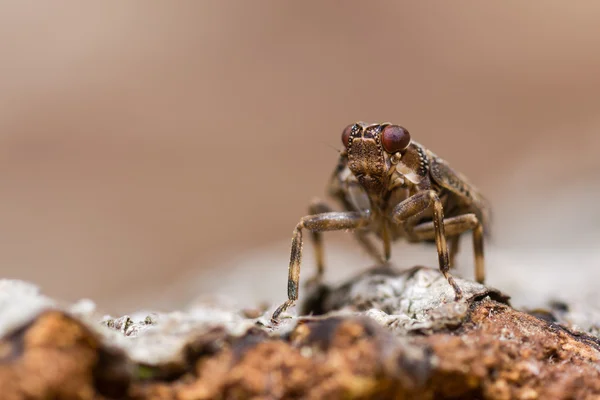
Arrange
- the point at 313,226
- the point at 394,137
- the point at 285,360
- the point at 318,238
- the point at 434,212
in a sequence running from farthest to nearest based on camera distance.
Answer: the point at 318,238 → the point at 313,226 → the point at 394,137 → the point at 434,212 → the point at 285,360

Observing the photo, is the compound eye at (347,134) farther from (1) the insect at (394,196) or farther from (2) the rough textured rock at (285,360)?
(2) the rough textured rock at (285,360)

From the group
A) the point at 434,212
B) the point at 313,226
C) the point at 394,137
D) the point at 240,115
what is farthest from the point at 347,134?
the point at 240,115

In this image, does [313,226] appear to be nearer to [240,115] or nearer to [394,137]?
[394,137]

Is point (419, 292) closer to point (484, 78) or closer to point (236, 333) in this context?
point (236, 333)

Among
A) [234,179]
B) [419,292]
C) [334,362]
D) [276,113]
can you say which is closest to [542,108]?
[276,113]

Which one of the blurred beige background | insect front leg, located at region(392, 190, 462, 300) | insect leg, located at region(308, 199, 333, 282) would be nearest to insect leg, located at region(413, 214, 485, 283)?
A: insect front leg, located at region(392, 190, 462, 300)
